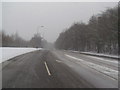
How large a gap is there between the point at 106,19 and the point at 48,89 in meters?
45.2

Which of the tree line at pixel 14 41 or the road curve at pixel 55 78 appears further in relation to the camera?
the tree line at pixel 14 41

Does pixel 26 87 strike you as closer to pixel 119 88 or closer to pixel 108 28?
pixel 119 88

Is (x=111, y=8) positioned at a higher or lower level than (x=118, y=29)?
higher

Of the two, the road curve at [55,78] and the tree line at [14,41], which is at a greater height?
the tree line at [14,41]

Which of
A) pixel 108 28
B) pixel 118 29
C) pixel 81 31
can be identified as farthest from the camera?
pixel 81 31

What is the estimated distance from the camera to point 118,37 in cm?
4472

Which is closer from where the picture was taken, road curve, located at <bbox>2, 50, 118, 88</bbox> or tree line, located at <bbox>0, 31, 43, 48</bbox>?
road curve, located at <bbox>2, 50, 118, 88</bbox>

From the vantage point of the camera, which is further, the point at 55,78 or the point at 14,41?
the point at 14,41

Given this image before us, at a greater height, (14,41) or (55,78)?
(14,41)

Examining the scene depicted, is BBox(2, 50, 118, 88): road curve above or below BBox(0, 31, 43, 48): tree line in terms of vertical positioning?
below

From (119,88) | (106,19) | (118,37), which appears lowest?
(119,88)

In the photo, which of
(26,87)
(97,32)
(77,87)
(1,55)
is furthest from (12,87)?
(97,32)

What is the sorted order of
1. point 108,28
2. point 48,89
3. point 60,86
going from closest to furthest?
point 48,89
point 60,86
point 108,28

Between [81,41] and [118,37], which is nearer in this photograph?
[118,37]
